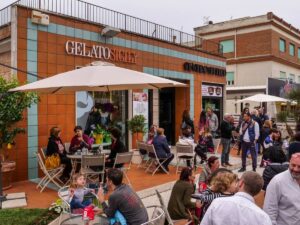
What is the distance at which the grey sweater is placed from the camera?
4.12 metres

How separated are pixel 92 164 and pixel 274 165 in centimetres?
364

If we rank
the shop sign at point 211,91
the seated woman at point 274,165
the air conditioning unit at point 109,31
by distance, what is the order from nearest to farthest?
the seated woman at point 274,165 → the air conditioning unit at point 109,31 → the shop sign at point 211,91

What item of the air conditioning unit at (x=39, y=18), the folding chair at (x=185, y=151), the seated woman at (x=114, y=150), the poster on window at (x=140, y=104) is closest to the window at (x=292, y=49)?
the poster on window at (x=140, y=104)

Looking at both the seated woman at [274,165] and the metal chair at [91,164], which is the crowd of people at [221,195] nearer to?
the seated woman at [274,165]

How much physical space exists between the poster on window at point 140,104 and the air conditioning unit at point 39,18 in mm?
4160

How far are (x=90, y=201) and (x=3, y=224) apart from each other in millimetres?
1480

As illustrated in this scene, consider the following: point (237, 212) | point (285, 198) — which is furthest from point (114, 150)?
point (237, 212)

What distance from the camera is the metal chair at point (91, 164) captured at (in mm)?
6859

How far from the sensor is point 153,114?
43.4ft

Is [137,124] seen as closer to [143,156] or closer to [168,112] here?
[143,156]

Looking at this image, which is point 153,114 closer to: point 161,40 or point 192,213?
point 161,40

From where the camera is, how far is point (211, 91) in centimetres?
1634

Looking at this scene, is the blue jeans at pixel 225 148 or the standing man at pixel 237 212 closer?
the standing man at pixel 237 212

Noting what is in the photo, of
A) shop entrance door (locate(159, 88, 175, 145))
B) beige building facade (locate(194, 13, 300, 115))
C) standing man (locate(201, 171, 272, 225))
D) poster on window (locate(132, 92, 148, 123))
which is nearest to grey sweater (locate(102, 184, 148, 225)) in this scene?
standing man (locate(201, 171, 272, 225))
